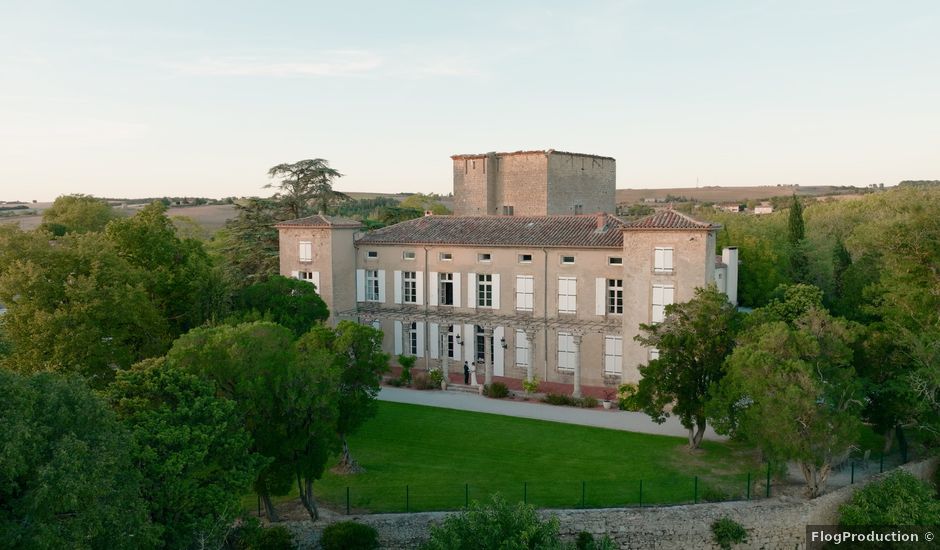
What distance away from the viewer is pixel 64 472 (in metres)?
11.9

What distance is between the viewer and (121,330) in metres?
25.8

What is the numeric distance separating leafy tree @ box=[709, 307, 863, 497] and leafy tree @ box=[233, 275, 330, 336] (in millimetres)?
17086

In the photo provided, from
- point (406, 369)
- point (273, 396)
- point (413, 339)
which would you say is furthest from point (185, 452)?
point (413, 339)

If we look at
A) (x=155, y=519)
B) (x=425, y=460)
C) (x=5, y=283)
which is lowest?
(x=425, y=460)

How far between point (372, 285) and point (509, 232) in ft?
26.2

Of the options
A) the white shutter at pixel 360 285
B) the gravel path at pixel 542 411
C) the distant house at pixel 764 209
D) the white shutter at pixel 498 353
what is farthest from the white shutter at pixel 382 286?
the distant house at pixel 764 209

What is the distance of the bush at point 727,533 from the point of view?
760 inches

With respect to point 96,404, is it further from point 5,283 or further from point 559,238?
point 559,238

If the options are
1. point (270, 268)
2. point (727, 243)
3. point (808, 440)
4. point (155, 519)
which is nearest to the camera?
point (155, 519)

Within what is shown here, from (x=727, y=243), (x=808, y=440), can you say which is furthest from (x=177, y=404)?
(x=727, y=243)

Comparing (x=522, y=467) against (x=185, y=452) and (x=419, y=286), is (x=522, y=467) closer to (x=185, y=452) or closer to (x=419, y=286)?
(x=185, y=452)

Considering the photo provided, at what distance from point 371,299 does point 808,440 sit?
23.5m

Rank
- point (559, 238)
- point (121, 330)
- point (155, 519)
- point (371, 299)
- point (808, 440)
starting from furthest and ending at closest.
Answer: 1. point (371, 299)
2. point (559, 238)
3. point (121, 330)
4. point (808, 440)
5. point (155, 519)

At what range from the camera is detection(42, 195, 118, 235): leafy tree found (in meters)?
60.2
